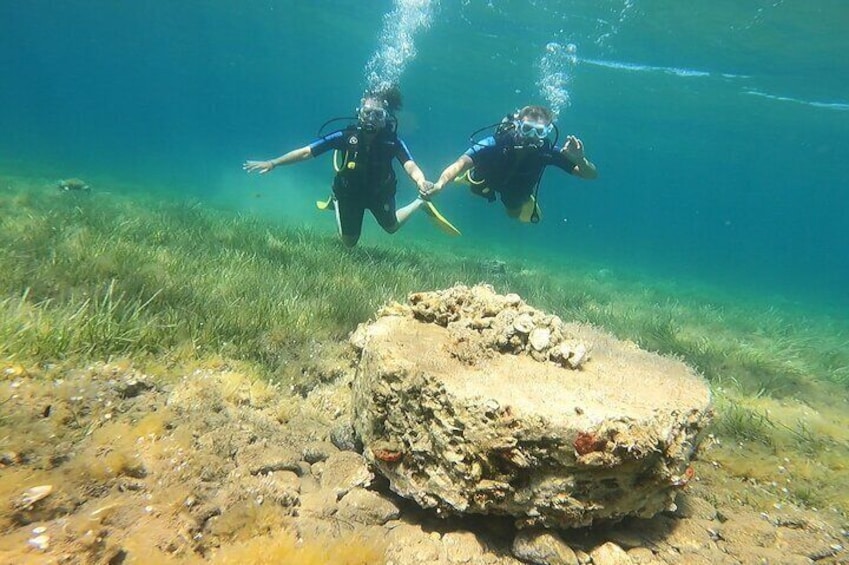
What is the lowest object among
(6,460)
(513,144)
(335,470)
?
(335,470)

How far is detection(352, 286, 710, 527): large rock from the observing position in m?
2.43

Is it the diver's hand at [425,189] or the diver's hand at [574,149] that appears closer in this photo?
the diver's hand at [425,189]

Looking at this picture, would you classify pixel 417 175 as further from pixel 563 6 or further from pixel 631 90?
pixel 631 90

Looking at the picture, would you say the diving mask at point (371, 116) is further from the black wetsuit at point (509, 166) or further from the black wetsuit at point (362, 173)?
the black wetsuit at point (509, 166)

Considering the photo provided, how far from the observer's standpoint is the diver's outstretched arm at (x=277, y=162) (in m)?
8.06

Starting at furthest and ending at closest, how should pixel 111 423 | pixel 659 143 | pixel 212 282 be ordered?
1. pixel 659 143
2. pixel 212 282
3. pixel 111 423

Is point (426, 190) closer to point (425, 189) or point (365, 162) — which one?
point (425, 189)

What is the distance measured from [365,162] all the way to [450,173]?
215cm

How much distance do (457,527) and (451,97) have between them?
2549 inches

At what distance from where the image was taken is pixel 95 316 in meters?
3.95

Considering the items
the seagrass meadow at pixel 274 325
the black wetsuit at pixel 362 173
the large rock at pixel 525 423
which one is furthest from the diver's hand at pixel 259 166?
the large rock at pixel 525 423

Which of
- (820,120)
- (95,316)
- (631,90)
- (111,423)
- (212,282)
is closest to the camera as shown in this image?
(111,423)

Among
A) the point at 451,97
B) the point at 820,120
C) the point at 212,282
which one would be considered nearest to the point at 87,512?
the point at 212,282

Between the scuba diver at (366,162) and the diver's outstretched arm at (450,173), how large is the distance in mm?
400
